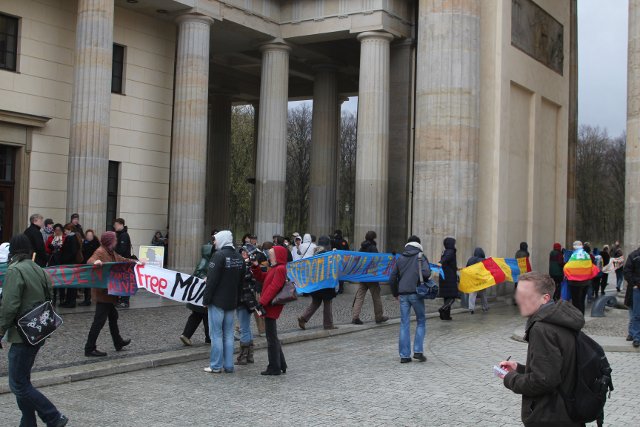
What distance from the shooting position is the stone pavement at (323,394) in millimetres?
7848

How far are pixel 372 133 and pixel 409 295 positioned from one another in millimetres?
14338

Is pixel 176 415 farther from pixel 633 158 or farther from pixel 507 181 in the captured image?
pixel 507 181

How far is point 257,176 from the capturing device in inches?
1053

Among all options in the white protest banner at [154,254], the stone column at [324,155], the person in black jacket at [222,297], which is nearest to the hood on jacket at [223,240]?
the person in black jacket at [222,297]

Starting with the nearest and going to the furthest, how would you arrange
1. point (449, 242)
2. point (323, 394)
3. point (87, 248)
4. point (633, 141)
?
point (323, 394), point (87, 248), point (449, 242), point (633, 141)

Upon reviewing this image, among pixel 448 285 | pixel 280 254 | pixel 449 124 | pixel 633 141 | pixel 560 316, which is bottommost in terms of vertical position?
pixel 448 285

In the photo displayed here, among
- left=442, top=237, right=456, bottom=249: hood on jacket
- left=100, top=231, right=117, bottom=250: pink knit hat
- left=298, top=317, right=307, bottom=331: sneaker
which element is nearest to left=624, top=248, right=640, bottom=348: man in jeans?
left=442, top=237, right=456, bottom=249: hood on jacket

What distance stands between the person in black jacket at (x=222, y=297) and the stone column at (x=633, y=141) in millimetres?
13389

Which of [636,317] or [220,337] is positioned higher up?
[636,317]

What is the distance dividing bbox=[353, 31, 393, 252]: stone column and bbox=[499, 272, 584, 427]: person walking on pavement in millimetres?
21050

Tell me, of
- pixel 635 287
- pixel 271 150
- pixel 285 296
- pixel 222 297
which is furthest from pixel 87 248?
pixel 635 287

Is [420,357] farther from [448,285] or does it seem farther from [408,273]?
[448,285]

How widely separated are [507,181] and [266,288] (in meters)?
15.6

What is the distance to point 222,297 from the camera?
10203 mm
